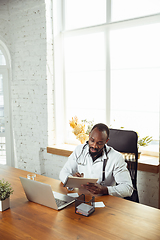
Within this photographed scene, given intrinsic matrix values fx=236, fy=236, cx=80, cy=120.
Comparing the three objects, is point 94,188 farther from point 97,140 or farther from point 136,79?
point 136,79

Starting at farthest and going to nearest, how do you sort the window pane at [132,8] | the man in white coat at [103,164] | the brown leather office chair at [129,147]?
the window pane at [132,8], the brown leather office chair at [129,147], the man in white coat at [103,164]

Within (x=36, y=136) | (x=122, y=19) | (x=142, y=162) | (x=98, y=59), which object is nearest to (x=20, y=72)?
(x=36, y=136)

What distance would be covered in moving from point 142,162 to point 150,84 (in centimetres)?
95

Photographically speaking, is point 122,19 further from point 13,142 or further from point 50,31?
point 13,142

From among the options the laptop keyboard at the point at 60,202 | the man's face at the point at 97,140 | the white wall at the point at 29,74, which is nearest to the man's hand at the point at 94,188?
the laptop keyboard at the point at 60,202

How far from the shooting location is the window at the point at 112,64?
2.84 metres

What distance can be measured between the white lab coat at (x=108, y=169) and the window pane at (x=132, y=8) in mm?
1848

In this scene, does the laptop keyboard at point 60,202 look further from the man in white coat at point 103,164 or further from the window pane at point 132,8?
the window pane at point 132,8

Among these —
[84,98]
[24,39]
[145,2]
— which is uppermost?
[145,2]

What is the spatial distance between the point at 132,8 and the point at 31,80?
1.70 m

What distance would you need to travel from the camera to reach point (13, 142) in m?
3.99

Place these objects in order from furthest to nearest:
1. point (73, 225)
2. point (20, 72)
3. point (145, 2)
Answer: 1. point (20, 72)
2. point (145, 2)
3. point (73, 225)

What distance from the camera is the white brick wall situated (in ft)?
11.0

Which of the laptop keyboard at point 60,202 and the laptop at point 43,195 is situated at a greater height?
the laptop at point 43,195
